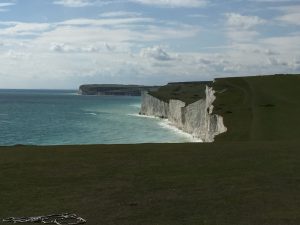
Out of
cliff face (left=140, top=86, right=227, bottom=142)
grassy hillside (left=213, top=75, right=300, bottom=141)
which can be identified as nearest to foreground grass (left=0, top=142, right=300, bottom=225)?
grassy hillside (left=213, top=75, right=300, bottom=141)

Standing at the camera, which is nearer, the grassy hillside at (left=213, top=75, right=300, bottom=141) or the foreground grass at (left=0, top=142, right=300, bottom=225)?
the foreground grass at (left=0, top=142, right=300, bottom=225)

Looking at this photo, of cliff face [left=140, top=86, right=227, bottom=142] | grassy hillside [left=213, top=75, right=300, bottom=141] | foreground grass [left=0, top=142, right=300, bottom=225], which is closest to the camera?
foreground grass [left=0, top=142, right=300, bottom=225]

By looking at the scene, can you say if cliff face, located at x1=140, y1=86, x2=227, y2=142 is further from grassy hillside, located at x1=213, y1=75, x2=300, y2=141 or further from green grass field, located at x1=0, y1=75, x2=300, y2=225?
green grass field, located at x1=0, y1=75, x2=300, y2=225

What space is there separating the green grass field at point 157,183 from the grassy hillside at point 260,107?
65.0ft

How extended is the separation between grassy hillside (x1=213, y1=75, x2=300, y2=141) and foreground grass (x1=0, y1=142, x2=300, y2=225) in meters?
20.3

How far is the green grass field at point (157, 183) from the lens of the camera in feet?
44.9

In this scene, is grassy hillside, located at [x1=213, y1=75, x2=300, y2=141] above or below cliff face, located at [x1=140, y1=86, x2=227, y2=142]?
above

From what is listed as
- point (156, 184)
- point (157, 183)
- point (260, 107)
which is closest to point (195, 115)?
point (260, 107)

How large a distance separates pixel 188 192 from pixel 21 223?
5.39m

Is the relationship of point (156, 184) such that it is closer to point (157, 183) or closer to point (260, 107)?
point (157, 183)

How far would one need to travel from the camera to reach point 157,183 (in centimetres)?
1716

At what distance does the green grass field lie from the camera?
44.9ft

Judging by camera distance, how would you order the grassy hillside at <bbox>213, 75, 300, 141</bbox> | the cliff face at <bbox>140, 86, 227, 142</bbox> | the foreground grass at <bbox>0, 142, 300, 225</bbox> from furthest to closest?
the cliff face at <bbox>140, 86, 227, 142</bbox>, the grassy hillside at <bbox>213, 75, 300, 141</bbox>, the foreground grass at <bbox>0, 142, 300, 225</bbox>

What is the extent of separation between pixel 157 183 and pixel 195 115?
73143mm
